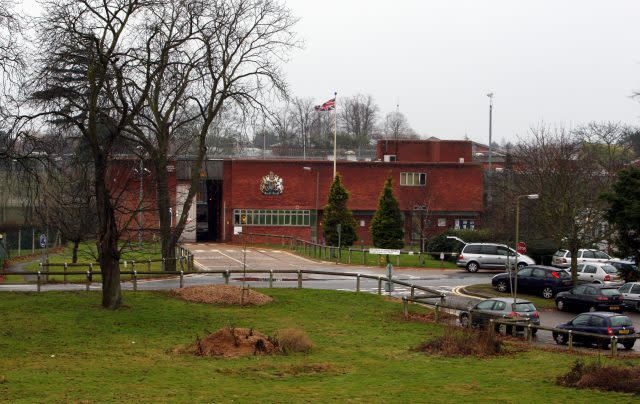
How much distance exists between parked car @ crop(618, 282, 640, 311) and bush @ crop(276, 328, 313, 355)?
19.8 meters

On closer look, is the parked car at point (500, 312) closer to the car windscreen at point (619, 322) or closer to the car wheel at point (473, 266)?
the car windscreen at point (619, 322)

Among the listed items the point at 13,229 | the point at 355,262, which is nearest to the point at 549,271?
the point at 355,262

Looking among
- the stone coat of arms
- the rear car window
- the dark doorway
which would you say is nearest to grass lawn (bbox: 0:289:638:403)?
the rear car window

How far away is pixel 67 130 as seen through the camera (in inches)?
1089

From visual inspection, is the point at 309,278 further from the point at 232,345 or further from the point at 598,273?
the point at 232,345

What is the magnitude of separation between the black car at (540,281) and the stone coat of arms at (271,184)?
35403mm

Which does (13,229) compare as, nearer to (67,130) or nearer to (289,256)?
(289,256)

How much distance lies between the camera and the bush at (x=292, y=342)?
21156 millimetres

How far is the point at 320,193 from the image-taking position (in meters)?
74.8

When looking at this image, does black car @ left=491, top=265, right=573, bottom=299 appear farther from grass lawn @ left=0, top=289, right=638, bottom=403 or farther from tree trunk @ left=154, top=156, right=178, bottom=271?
tree trunk @ left=154, top=156, right=178, bottom=271

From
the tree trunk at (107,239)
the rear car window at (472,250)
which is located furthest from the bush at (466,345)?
the rear car window at (472,250)

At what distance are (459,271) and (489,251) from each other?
2182 mm

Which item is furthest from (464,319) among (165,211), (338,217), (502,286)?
(338,217)

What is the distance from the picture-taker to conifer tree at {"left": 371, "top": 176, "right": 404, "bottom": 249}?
6025 centimetres
